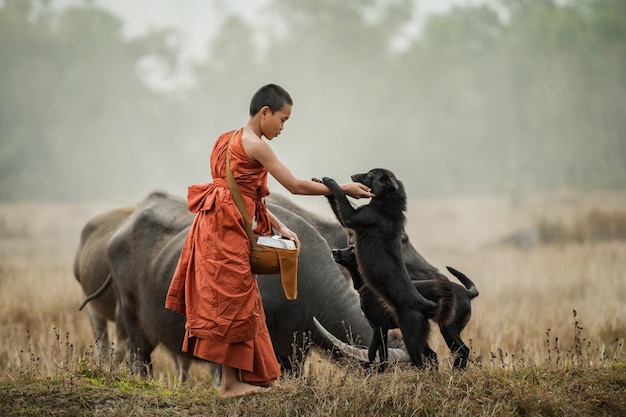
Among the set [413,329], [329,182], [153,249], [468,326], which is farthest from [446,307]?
[468,326]

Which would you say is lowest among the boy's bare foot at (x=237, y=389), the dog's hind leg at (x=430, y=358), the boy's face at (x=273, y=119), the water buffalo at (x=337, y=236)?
the boy's bare foot at (x=237, y=389)

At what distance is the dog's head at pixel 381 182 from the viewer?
449 centimetres

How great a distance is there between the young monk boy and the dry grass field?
25 cm

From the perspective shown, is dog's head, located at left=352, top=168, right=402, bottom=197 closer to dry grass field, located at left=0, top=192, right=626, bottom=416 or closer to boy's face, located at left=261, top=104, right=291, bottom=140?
boy's face, located at left=261, top=104, right=291, bottom=140

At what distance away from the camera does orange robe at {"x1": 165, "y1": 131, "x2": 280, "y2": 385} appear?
Answer: 4285 mm

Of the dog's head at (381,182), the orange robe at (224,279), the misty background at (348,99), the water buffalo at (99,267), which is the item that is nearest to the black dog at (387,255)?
the dog's head at (381,182)

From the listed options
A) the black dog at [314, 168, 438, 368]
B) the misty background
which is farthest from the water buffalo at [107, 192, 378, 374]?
the misty background

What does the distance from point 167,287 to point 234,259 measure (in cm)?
220

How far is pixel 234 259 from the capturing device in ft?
14.1

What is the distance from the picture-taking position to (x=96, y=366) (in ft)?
16.4

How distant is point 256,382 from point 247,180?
1.18 m

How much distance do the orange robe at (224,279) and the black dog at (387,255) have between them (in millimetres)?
530

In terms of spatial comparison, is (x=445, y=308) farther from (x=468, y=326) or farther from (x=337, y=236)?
(x=468, y=326)

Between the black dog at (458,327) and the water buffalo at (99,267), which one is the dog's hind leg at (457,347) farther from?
the water buffalo at (99,267)
